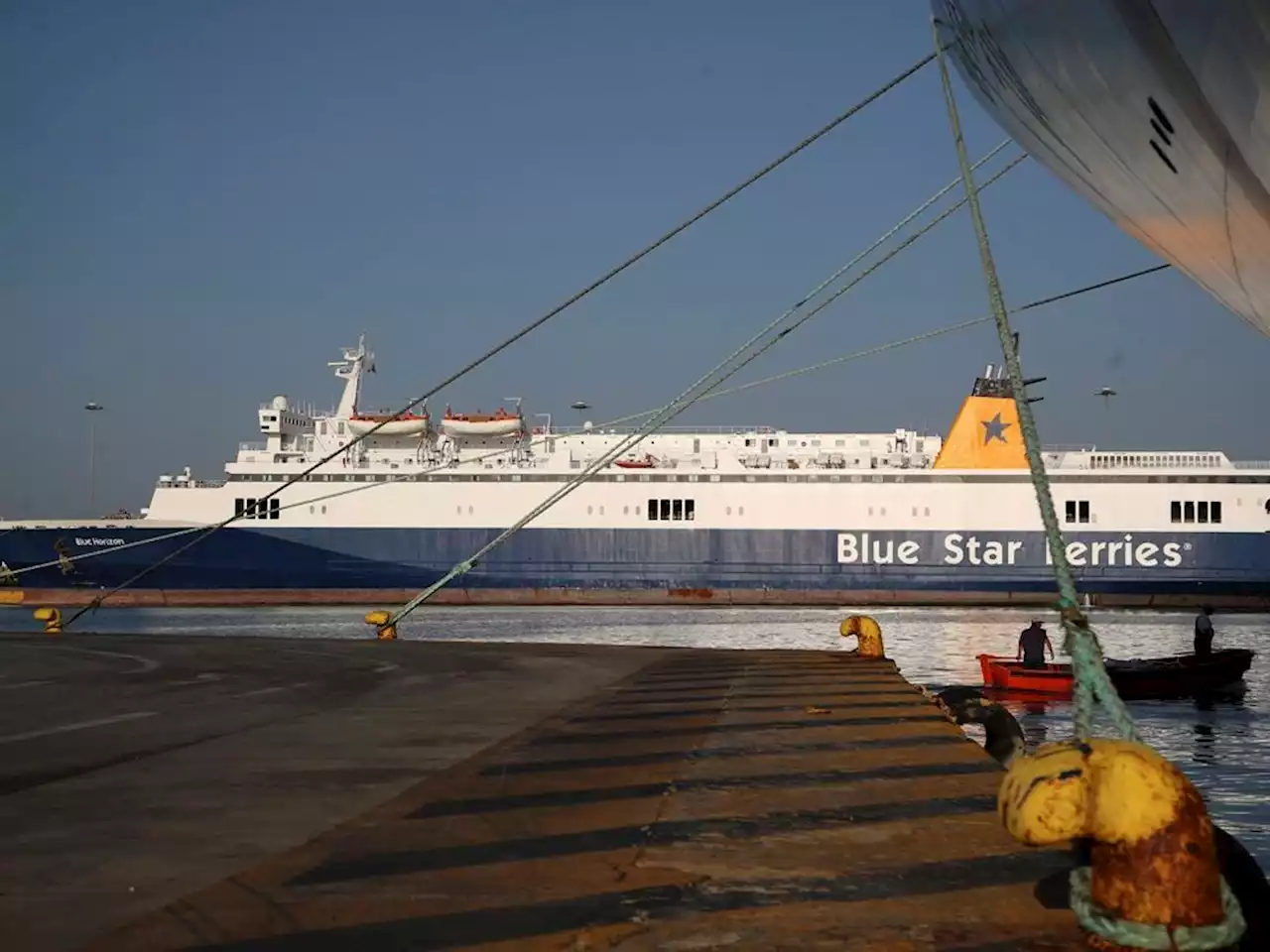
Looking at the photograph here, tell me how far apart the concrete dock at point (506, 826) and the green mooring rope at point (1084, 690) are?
208 millimetres

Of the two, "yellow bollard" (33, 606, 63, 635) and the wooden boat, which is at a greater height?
"yellow bollard" (33, 606, 63, 635)

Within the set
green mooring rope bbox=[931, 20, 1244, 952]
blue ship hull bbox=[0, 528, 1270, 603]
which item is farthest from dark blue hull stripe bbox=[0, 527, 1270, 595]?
green mooring rope bbox=[931, 20, 1244, 952]

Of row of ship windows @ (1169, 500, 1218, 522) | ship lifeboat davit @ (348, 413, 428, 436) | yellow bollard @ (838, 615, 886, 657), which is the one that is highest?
ship lifeboat davit @ (348, 413, 428, 436)

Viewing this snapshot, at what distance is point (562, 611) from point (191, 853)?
130ft

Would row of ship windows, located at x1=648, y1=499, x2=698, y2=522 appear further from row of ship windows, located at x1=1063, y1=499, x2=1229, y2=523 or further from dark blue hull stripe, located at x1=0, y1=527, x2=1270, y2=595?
row of ship windows, located at x1=1063, y1=499, x2=1229, y2=523

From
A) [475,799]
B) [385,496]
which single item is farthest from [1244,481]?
[475,799]

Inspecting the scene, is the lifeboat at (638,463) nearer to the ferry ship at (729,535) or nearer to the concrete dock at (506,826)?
the ferry ship at (729,535)

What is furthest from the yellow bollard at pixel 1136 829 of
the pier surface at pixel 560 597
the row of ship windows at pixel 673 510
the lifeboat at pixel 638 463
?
the lifeboat at pixel 638 463

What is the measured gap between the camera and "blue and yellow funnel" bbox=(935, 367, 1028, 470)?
5006 centimetres

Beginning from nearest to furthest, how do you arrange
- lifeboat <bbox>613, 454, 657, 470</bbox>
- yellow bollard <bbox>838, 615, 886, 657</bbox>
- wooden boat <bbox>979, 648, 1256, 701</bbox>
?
1. yellow bollard <bbox>838, 615, 886, 657</bbox>
2. wooden boat <bbox>979, 648, 1256, 701</bbox>
3. lifeboat <bbox>613, 454, 657, 470</bbox>

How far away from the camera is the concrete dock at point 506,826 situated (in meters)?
3.74

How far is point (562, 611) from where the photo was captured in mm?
44344

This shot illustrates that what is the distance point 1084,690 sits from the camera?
4258 millimetres

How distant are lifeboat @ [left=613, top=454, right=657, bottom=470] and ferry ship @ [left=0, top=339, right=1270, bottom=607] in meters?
0.16
